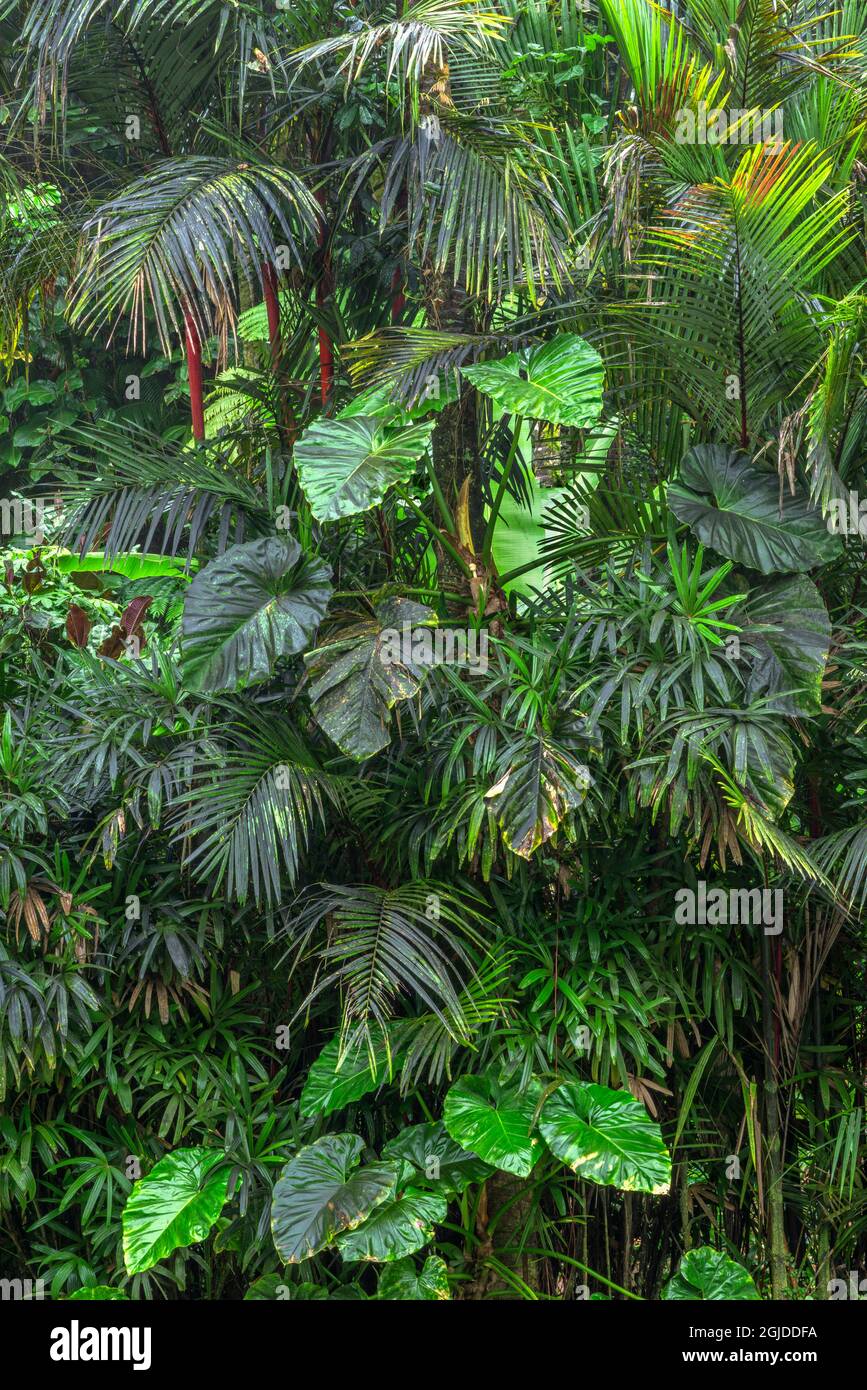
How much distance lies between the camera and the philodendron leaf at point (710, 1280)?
3631 millimetres

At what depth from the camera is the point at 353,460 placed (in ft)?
11.6

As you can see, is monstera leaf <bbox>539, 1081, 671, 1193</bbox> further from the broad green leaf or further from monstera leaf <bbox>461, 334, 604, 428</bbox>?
monstera leaf <bbox>461, 334, 604, 428</bbox>

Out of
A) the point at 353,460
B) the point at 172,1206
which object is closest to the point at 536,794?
the point at 353,460

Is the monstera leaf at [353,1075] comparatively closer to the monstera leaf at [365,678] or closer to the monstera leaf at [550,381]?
the monstera leaf at [365,678]

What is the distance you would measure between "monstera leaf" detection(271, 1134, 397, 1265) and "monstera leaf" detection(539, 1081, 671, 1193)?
0.45m

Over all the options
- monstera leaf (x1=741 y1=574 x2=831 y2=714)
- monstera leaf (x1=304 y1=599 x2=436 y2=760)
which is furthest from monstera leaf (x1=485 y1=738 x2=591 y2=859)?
monstera leaf (x1=741 y1=574 x2=831 y2=714)

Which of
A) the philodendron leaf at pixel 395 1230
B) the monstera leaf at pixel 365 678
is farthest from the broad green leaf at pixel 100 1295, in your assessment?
the monstera leaf at pixel 365 678

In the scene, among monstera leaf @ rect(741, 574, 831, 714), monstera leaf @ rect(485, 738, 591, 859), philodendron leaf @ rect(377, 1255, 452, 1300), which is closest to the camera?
monstera leaf @ rect(485, 738, 591, 859)

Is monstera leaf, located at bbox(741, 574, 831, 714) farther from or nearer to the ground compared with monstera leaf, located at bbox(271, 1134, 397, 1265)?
farther from the ground

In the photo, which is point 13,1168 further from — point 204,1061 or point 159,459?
point 159,459

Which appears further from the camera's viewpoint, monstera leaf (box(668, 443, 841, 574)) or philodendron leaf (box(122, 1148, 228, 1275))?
monstera leaf (box(668, 443, 841, 574))

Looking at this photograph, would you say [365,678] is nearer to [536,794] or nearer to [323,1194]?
[536,794]

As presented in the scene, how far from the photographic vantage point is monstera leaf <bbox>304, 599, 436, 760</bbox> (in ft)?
11.1

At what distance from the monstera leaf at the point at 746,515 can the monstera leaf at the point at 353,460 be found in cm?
72
